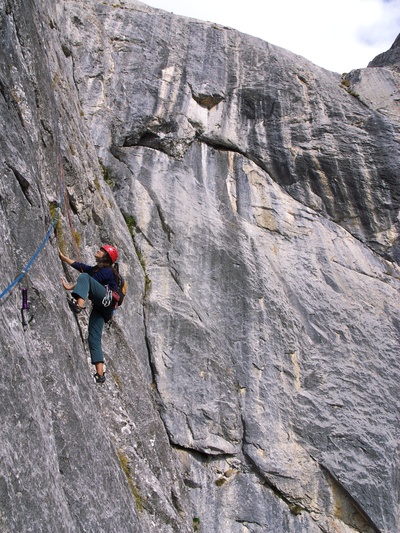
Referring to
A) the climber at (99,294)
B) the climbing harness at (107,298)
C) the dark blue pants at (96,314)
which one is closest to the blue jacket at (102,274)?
the climber at (99,294)

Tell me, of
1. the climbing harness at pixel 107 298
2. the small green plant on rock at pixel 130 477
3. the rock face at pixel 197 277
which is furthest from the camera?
the small green plant on rock at pixel 130 477

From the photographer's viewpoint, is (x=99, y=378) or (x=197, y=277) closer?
(x=99, y=378)

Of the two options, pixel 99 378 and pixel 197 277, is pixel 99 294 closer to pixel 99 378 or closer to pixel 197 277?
pixel 99 378

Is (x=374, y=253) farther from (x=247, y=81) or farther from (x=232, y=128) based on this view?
(x=247, y=81)

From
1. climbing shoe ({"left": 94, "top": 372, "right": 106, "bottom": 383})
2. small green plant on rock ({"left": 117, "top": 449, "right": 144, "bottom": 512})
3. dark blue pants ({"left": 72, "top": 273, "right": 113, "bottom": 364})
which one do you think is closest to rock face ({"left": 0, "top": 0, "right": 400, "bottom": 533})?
small green plant on rock ({"left": 117, "top": 449, "right": 144, "bottom": 512})

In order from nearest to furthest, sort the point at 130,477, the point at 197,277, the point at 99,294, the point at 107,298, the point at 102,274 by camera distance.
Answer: the point at 99,294
the point at 107,298
the point at 102,274
the point at 130,477
the point at 197,277

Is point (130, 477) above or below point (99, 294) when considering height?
below

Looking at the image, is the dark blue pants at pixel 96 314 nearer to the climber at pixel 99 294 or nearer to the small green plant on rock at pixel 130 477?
the climber at pixel 99 294

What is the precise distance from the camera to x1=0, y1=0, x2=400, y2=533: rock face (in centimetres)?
695

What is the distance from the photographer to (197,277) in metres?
15.5

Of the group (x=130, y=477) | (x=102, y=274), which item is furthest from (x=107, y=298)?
(x=130, y=477)

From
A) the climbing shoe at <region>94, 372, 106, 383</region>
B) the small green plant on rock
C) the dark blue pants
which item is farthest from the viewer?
the climbing shoe at <region>94, 372, 106, 383</region>

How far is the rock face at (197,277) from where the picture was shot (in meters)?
6.95

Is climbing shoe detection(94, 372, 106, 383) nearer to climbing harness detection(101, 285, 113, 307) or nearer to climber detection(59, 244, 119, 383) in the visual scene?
climber detection(59, 244, 119, 383)
